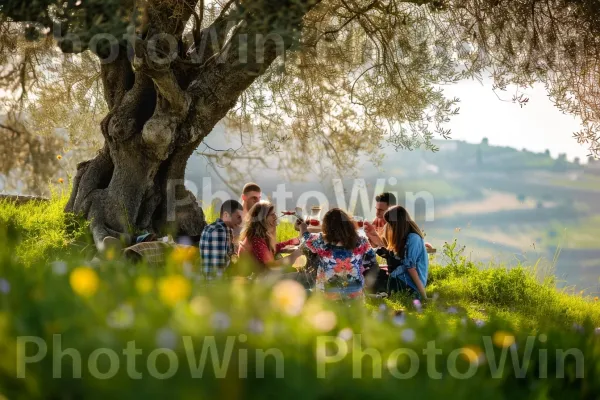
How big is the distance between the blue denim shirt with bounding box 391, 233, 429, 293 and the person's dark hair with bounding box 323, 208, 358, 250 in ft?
4.66

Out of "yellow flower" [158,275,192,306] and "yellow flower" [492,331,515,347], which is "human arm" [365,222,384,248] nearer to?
"yellow flower" [492,331,515,347]

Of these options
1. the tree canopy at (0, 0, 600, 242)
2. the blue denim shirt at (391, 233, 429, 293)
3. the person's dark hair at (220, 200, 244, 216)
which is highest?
the tree canopy at (0, 0, 600, 242)

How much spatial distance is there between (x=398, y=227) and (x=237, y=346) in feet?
23.4

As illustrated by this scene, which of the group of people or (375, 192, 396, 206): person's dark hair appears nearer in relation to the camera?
the group of people

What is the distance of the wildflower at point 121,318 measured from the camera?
2.12m

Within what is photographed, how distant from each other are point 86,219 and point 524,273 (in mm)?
7803

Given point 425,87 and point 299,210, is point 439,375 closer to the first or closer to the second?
point 299,210

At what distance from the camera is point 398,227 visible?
354 inches

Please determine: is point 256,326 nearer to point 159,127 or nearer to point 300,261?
point 300,261

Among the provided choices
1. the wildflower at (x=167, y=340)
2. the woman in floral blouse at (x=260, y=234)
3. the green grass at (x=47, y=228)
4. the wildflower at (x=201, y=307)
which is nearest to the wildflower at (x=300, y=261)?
the woman in floral blouse at (x=260, y=234)

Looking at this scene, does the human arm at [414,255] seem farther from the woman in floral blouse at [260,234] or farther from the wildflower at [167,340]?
the wildflower at [167,340]

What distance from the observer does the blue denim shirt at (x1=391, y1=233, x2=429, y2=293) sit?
29.5 feet

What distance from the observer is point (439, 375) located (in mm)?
2195

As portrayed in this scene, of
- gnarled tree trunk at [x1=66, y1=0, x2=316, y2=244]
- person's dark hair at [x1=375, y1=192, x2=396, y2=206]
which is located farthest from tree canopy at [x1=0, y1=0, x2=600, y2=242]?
person's dark hair at [x1=375, y1=192, x2=396, y2=206]
